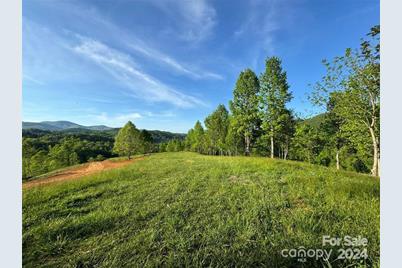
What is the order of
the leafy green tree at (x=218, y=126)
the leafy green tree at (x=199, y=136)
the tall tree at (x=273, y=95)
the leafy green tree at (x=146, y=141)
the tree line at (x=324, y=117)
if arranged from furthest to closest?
the leafy green tree at (x=199, y=136) < the leafy green tree at (x=146, y=141) < the leafy green tree at (x=218, y=126) < the tall tree at (x=273, y=95) < the tree line at (x=324, y=117)

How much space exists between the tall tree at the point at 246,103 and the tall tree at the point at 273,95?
352cm

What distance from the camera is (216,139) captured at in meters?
42.6

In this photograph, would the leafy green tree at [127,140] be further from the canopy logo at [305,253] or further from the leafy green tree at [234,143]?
the canopy logo at [305,253]

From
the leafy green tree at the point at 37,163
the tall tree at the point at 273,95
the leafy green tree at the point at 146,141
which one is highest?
the tall tree at the point at 273,95

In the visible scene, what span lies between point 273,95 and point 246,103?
560 centimetres

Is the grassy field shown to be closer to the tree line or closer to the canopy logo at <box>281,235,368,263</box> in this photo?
the canopy logo at <box>281,235,368,263</box>

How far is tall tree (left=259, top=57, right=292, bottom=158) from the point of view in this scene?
1853 centimetres

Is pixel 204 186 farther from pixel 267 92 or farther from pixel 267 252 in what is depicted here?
pixel 267 92

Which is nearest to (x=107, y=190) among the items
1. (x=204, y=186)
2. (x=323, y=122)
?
(x=204, y=186)

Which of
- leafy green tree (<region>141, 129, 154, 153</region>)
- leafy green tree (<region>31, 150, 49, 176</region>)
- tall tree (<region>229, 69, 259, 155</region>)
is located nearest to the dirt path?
leafy green tree (<region>31, 150, 49, 176</region>)

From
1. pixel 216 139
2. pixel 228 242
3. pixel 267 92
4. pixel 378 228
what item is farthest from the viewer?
pixel 216 139

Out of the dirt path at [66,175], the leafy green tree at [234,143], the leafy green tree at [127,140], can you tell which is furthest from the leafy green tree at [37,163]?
the leafy green tree at [234,143]

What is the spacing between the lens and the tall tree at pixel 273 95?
60.8 feet

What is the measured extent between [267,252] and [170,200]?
9.42 ft
